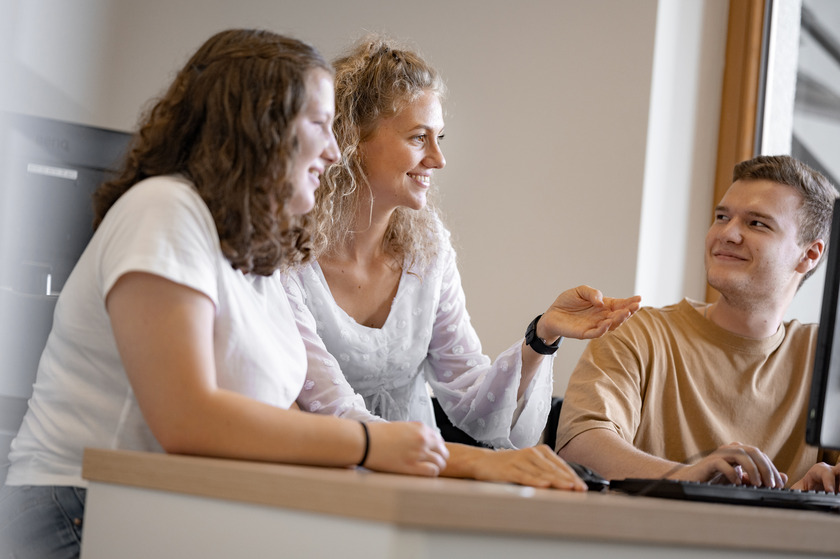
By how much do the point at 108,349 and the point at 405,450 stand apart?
0.37 m

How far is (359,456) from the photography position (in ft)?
3.22

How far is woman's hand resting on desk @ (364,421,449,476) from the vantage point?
988mm

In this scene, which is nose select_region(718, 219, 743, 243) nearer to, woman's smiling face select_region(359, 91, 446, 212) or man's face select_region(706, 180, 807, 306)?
man's face select_region(706, 180, 807, 306)

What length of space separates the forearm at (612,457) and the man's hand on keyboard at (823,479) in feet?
0.80

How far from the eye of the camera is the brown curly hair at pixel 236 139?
3.64 feet

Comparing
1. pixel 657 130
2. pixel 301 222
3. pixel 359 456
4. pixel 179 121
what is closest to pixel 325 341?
pixel 301 222

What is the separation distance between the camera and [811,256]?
201 cm

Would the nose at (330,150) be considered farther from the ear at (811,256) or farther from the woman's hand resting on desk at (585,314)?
the ear at (811,256)

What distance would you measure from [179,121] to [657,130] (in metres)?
1.95

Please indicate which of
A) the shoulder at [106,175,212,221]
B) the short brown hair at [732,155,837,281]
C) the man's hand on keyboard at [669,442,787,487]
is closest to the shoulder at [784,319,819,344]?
the short brown hair at [732,155,837,281]

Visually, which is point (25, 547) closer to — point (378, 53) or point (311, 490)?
point (311, 490)

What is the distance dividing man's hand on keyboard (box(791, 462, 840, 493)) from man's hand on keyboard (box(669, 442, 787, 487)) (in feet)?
0.82

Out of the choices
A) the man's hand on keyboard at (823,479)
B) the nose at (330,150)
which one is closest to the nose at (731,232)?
the man's hand on keyboard at (823,479)

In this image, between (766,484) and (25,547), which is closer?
(25,547)
